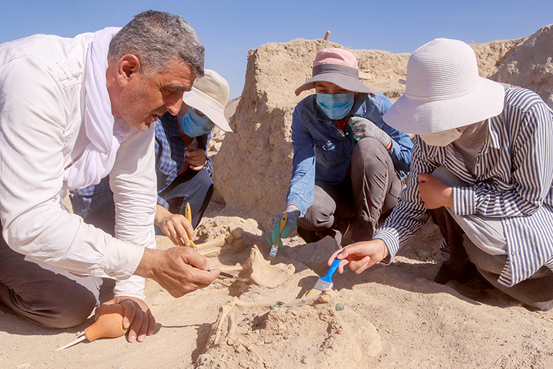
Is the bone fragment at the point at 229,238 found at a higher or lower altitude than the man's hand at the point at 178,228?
lower

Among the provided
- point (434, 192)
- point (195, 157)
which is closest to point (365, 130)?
point (434, 192)

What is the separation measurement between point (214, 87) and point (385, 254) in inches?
71.1

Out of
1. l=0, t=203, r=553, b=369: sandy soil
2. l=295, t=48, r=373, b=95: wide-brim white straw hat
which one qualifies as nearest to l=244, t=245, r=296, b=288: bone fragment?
l=0, t=203, r=553, b=369: sandy soil

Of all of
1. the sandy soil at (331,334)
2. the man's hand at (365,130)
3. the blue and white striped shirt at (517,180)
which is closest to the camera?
the sandy soil at (331,334)

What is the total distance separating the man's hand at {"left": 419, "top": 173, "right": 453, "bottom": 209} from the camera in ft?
7.93

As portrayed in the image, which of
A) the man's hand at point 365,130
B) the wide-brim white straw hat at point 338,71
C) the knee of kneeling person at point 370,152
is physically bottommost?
the knee of kneeling person at point 370,152

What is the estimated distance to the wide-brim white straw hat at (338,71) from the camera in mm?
3168

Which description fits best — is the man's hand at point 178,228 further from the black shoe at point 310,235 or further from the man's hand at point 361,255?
the black shoe at point 310,235

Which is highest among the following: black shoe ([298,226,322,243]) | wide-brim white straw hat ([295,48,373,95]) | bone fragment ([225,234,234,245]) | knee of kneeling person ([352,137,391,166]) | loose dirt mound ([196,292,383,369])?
wide-brim white straw hat ([295,48,373,95])

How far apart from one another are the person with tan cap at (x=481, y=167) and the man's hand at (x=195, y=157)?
68.4 inches

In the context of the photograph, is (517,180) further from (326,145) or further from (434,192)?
(326,145)

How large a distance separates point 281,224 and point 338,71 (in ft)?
4.12

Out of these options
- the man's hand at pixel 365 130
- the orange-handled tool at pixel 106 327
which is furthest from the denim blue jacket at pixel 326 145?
the orange-handled tool at pixel 106 327

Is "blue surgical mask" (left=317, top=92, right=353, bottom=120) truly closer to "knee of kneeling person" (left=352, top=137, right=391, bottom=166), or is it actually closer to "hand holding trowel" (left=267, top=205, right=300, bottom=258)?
"knee of kneeling person" (left=352, top=137, right=391, bottom=166)
